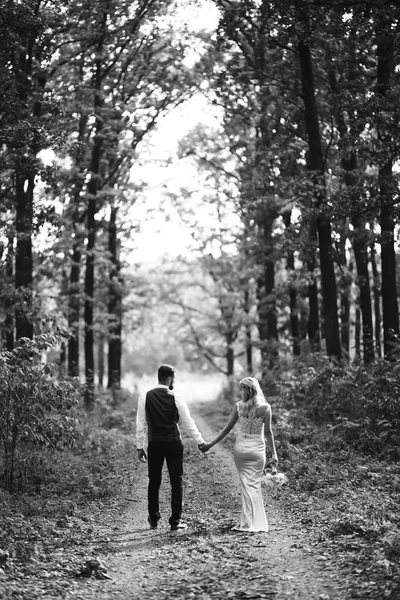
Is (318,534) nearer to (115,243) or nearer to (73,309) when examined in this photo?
(73,309)

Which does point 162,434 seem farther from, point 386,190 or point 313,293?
point 313,293

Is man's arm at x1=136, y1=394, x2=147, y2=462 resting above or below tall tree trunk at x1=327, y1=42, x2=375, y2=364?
below

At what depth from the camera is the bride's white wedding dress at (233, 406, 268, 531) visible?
973 centimetres

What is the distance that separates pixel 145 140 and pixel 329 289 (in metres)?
15.2

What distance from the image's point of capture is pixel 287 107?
25922 mm

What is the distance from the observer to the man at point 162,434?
32.9ft

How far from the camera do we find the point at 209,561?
7.94 m

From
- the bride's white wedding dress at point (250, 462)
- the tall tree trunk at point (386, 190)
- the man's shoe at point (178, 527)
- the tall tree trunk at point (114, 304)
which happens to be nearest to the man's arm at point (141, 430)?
the man's shoe at point (178, 527)

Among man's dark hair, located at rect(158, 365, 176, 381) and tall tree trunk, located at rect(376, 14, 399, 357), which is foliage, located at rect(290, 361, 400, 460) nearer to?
tall tree trunk, located at rect(376, 14, 399, 357)

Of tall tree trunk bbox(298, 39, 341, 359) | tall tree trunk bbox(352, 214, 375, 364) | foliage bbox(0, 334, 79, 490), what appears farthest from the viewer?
tall tree trunk bbox(352, 214, 375, 364)

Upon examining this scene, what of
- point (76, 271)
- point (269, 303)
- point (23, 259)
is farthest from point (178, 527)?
point (76, 271)

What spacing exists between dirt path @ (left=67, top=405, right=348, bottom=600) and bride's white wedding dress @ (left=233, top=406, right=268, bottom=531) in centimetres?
38

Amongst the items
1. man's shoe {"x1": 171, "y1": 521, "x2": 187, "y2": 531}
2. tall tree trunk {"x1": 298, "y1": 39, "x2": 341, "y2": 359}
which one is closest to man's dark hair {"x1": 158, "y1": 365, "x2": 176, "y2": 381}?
man's shoe {"x1": 171, "y1": 521, "x2": 187, "y2": 531}

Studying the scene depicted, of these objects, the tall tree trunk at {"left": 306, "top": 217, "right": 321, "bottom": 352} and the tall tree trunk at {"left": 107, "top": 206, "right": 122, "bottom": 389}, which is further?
the tall tree trunk at {"left": 107, "top": 206, "right": 122, "bottom": 389}
